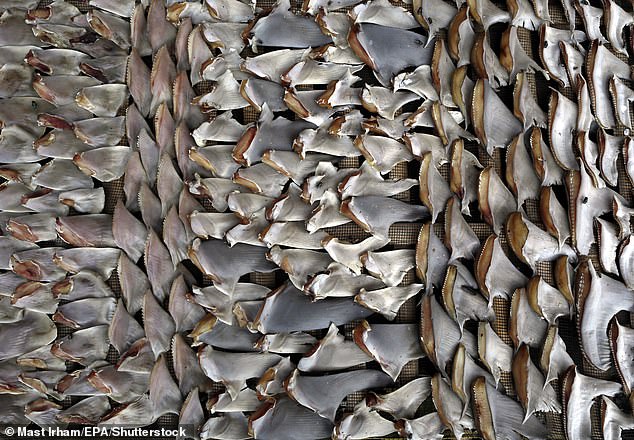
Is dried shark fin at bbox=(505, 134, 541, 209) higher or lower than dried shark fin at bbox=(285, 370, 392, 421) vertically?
higher

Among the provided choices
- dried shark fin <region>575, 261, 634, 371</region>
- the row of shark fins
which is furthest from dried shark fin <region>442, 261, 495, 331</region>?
dried shark fin <region>575, 261, 634, 371</region>

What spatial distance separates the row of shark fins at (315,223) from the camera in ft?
2.43

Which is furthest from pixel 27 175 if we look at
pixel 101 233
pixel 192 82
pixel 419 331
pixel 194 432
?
pixel 419 331

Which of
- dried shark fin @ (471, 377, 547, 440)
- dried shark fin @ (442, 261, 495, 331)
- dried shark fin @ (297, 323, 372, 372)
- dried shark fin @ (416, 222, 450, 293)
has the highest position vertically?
dried shark fin @ (416, 222, 450, 293)

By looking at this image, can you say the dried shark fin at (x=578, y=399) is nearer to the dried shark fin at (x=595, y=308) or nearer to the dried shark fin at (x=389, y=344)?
the dried shark fin at (x=595, y=308)

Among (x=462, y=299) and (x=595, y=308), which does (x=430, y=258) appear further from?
(x=595, y=308)

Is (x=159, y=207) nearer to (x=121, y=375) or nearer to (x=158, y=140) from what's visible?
(x=158, y=140)

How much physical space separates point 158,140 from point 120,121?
6 cm

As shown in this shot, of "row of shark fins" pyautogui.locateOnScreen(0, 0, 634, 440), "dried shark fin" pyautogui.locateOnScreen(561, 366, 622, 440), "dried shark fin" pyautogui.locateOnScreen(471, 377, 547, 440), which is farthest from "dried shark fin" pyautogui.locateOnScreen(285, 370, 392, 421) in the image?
"dried shark fin" pyautogui.locateOnScreen(561, 366, 622, 440)

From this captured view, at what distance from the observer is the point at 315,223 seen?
743 mm

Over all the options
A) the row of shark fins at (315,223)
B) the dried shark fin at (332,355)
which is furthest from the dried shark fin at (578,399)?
the dried shark fin at (332,355)

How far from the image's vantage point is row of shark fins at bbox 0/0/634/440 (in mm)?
739

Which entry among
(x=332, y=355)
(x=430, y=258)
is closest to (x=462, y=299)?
(x=430, y=258)

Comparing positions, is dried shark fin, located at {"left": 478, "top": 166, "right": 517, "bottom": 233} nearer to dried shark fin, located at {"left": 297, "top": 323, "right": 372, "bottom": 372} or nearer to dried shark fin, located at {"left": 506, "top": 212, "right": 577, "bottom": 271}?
dried shark fin, located at {"left": 506, "top": 212, "right": 577, "bottom": 271}
